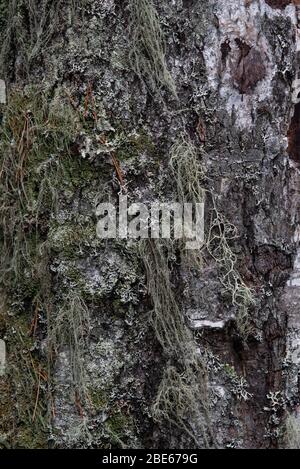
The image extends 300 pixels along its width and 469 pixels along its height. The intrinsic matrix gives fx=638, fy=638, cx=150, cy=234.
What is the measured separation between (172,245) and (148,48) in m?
0.59

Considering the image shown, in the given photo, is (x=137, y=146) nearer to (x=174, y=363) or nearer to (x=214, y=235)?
(x=214, y=235)

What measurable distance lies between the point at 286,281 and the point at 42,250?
75cm

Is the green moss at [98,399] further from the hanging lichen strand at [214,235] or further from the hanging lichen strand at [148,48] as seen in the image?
the hanging lichen strand at [148,48]

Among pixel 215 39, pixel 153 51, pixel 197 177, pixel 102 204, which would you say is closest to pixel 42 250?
pixel 102 204

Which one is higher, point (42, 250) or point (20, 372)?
point (42, 250)

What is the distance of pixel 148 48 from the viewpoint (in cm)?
190

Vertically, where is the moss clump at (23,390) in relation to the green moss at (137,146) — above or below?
below

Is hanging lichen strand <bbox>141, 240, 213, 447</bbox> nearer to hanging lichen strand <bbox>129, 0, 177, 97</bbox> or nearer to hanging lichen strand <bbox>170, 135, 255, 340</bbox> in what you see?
hanging lichen strand <bbox>170, 135, 255, 340</bbox>

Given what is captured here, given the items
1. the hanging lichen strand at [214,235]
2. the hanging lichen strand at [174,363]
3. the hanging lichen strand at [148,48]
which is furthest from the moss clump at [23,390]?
→ the hanging lichen strand at [148,48]

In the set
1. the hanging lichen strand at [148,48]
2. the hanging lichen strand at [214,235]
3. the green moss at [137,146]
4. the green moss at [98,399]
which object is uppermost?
the hanging lichen strand at [148,48]

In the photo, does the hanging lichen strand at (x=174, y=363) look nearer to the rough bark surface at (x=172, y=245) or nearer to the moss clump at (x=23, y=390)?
the rough bark surface at (x=172, y=245)

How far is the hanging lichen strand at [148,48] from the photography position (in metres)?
1.89
